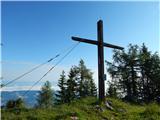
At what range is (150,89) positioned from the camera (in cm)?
4322

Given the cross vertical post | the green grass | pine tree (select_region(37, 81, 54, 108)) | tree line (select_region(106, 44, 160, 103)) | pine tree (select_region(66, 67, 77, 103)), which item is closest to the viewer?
the green grass

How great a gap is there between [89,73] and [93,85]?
322 cm

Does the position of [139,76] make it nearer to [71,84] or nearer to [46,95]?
[71,84]

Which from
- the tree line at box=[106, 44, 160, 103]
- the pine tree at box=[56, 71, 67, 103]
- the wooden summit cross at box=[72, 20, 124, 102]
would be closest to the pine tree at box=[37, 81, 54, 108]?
the pine tree at box=[56, 71, 67, 103]

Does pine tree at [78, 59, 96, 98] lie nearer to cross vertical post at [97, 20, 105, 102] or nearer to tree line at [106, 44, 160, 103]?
tree line at [106, 44, 160, 103]

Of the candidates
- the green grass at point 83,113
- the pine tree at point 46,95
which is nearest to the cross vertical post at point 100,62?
the green grass at point 83,113

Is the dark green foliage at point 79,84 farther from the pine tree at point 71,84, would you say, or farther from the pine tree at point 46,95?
the pine tree at point 46,95

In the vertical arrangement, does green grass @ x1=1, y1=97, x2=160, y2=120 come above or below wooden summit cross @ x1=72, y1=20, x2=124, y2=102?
below

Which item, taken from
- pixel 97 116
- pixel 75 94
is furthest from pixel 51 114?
pixel 75 94

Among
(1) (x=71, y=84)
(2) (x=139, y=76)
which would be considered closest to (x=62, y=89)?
(1) (x=71, y=84)

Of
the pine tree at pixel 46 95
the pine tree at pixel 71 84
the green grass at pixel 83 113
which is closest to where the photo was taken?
the green grass at pixel 83 113

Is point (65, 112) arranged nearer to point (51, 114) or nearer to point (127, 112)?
point (51, 114)

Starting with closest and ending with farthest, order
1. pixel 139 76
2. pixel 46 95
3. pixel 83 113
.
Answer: pixel 83 113, pixel 139 76, pixel 46 95

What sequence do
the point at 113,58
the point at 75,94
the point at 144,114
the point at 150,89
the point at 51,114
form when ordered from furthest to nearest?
the point at 75,94, the point at 113,58, the point at 150,89, the point at 144,114, the point at 51,114
